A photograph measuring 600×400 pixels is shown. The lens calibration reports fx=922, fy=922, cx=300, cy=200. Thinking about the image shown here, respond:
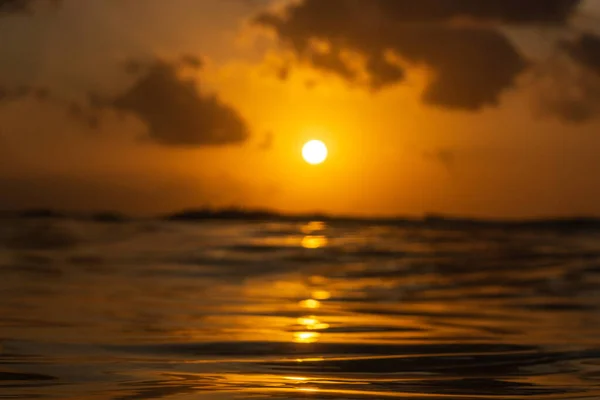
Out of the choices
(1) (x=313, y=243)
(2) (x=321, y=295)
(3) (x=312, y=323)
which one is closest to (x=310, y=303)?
(2) (x=321, y=295)

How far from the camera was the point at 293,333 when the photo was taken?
9.67 meters

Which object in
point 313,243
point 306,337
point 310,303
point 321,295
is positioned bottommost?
point 306,337

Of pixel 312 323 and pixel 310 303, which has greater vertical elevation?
pixel 310 303

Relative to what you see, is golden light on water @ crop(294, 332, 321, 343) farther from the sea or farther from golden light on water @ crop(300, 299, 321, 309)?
golden light on water @ crop(300, 299, 321, 309)

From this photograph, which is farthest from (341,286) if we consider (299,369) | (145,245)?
(145,245)

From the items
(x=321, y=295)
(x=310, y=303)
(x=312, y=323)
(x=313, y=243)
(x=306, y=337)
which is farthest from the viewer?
(x=313, y=243)

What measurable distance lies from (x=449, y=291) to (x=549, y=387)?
28.1 feet

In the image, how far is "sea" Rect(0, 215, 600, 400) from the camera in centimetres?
665

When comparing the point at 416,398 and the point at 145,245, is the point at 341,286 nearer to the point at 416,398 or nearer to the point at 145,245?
the point at 416,398

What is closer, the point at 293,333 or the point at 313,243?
the point at 293,333

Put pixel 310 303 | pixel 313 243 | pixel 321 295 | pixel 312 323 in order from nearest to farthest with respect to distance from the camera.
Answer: pixel 312 323 < pixel 310 303 < pixel 321 295 < pixel 313 243

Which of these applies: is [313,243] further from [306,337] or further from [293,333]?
[306,337]

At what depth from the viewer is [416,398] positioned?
6.19m

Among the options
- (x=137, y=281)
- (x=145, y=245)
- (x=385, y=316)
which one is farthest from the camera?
(x=145, y=245)
